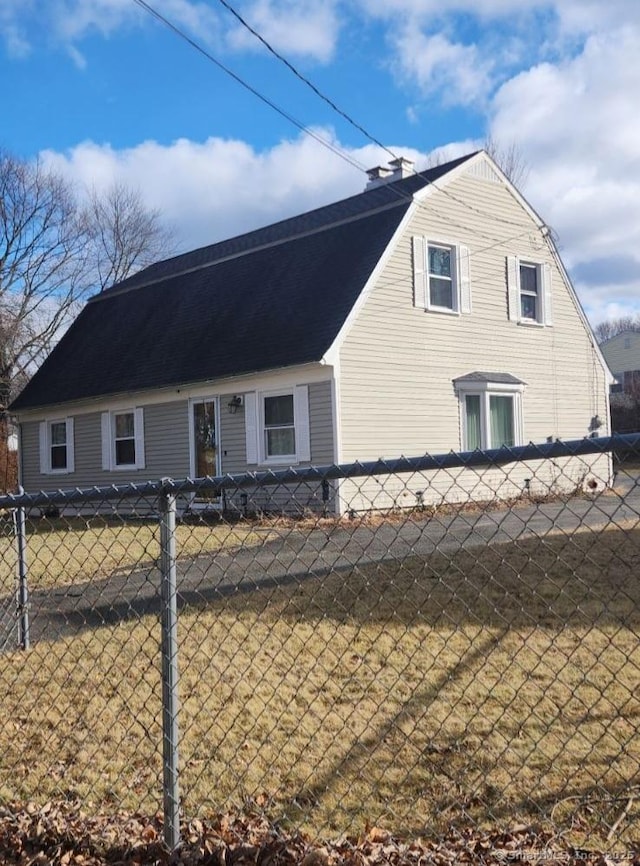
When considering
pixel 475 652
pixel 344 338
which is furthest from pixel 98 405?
pixel 475 652

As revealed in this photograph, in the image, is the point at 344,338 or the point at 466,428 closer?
the point at 344,338

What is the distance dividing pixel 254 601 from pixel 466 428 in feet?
32.9

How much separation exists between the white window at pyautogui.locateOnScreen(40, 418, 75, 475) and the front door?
4.83 metres

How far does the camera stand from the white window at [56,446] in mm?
19812

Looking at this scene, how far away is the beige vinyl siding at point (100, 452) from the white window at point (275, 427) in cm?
197

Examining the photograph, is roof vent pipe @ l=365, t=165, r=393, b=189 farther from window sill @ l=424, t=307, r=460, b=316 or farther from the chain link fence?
the chain link fence

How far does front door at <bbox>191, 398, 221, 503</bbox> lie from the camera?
52.6 feet

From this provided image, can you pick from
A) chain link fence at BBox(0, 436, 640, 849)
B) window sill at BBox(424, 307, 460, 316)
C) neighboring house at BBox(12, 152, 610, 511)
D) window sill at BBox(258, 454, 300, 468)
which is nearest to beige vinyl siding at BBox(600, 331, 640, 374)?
neighboring house at BBox(12, 152, 610, 511)

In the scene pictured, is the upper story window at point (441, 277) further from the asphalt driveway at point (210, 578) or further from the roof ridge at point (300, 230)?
the asphalt driveway at point (210, 578)

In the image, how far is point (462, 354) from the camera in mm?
16141

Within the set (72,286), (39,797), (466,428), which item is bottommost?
(39,797)

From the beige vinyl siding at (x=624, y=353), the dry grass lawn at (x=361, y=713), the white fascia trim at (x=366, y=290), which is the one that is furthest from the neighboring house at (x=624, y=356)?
the dry grass lawn at (x=361, y=713)

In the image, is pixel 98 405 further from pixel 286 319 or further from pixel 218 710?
pixel 218 710

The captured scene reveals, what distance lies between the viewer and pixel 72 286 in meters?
34.5
